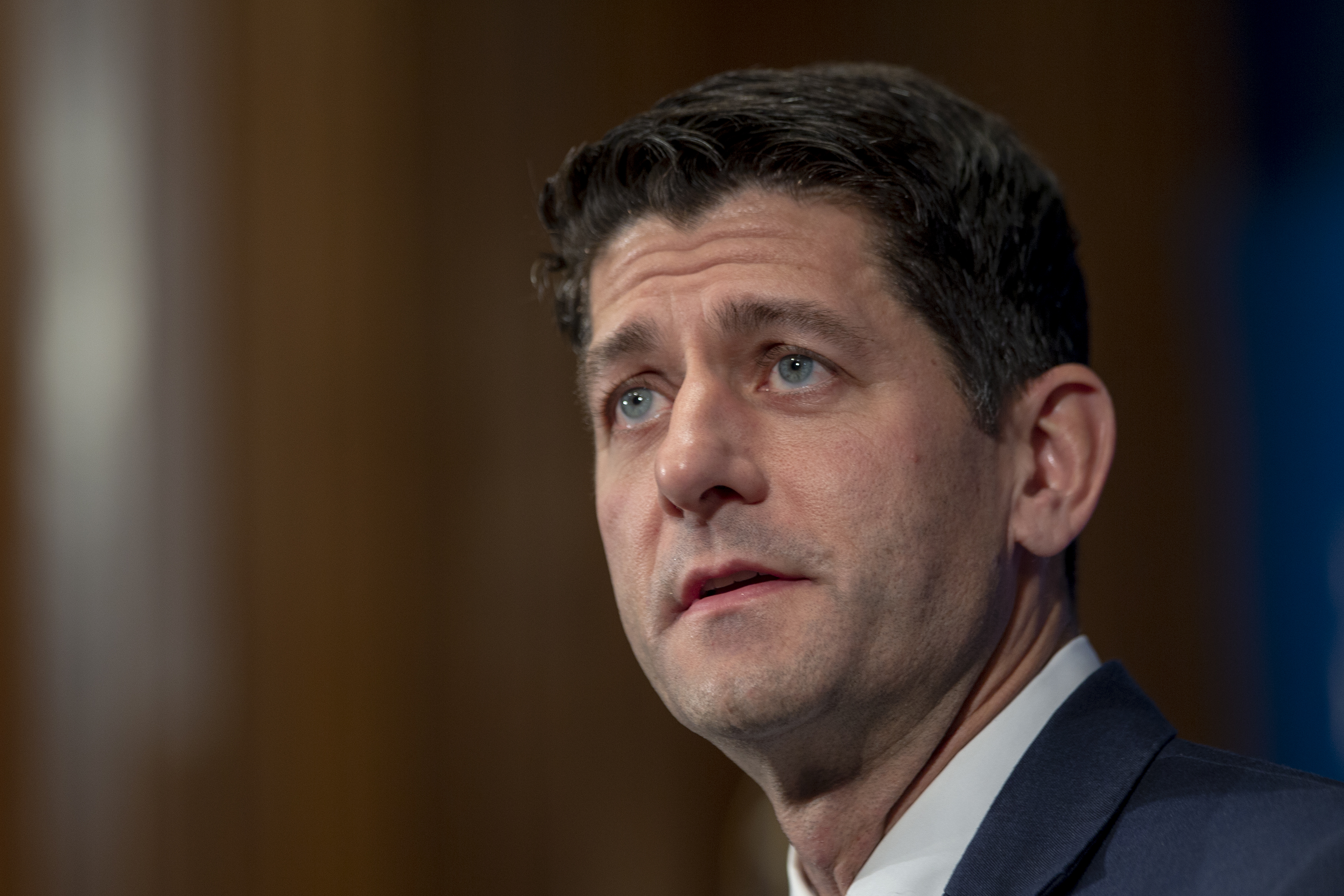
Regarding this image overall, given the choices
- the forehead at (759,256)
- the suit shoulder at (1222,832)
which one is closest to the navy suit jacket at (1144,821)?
the suit shoulder at (1222,832)

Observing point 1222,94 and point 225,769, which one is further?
point 1222,94

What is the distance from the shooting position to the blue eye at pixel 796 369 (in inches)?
58.1

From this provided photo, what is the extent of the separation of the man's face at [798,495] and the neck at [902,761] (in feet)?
0.11

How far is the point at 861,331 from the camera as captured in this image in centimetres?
148

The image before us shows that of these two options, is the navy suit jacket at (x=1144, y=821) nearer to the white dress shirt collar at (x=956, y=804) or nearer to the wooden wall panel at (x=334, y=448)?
the white dress shirt collar at (x=956, y=804)

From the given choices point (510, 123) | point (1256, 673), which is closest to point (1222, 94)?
point (1256, 673)

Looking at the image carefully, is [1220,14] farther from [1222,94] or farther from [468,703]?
[468,703]

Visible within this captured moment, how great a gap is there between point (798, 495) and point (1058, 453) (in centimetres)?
36

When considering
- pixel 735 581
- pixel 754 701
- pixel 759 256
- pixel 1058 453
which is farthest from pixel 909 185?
pixel 754 701

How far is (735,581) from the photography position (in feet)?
4.68

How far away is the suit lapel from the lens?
1256mm

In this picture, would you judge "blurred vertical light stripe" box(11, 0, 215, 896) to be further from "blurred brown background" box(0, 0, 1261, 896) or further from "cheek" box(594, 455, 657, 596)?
"cheek" box(594, 455, 657, 596)

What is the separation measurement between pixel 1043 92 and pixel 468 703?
2.57 m

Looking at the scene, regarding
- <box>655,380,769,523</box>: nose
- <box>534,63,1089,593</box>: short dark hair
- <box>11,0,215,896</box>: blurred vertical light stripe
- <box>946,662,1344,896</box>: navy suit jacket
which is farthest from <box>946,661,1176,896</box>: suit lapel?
<box>11,0,215,896</box>: blurred vertical light stripe
